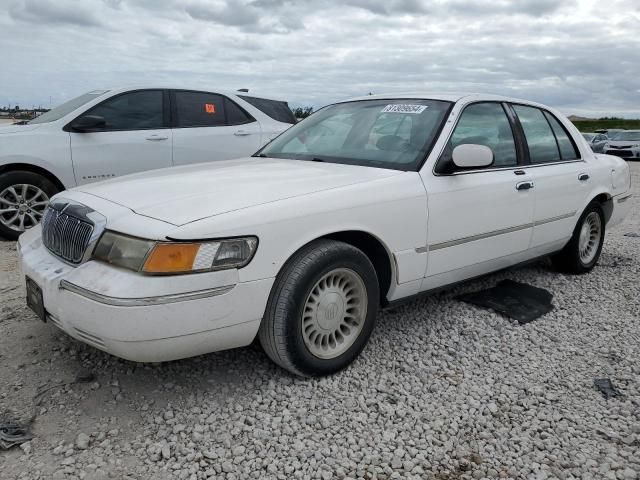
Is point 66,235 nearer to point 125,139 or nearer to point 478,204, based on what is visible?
point 478,204

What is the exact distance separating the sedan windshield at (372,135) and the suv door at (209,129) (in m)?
2.74

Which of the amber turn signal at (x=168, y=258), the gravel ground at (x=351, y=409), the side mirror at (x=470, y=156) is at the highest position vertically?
the side mirror at (x=470, y=156)

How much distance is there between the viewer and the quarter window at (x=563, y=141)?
4758mm

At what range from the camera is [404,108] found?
152 inches

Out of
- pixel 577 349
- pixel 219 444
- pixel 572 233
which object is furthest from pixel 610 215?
pixel 219 444

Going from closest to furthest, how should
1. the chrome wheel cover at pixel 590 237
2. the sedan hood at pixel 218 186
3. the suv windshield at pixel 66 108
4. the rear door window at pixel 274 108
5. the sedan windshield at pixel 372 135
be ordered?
the sedan hood at pixel 218 186
the sedan windshield at pixel 372 135
the chrome wheel cover at pixel 590 237
the suv windshield at pixel 66 108
the rear door window at pixel 274 108

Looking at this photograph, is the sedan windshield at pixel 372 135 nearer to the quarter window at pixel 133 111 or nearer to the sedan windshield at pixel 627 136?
the quarter window at pixel 133 111

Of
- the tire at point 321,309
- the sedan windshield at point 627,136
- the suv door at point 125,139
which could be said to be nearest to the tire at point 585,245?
the tire at point 321,309

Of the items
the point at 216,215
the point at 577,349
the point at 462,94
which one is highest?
the point at 462,94

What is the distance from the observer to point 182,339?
8.30ft

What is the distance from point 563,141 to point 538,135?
0.43 m

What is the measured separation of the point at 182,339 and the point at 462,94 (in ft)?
8.61

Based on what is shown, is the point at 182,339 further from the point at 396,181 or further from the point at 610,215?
the point at 610,215

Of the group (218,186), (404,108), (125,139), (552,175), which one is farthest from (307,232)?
(125,139)
